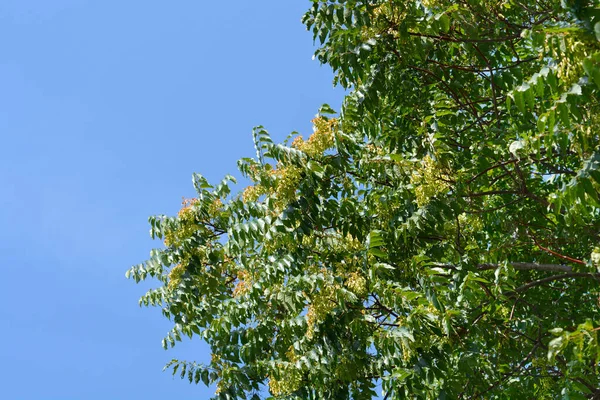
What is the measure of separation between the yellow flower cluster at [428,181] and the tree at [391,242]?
0.05 ft

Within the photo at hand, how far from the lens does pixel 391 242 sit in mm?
6117

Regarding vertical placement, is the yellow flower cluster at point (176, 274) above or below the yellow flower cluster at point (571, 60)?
above

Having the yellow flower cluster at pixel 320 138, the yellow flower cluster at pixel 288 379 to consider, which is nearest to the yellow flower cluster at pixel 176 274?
the yellow flower cluster at pixel 288 379

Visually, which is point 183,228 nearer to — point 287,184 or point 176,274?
point 176,274

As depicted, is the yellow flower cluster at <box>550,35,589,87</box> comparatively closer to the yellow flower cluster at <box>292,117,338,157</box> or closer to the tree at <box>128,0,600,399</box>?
the tree at <box>128,0,600,399</box>

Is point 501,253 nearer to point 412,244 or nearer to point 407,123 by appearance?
point 412,244

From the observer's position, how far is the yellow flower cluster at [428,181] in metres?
5.46

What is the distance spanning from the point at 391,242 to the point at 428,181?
84 centimetres

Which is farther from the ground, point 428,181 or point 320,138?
point 320,138

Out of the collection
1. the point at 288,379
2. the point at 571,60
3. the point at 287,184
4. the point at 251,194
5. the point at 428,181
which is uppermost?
the point at 251,194

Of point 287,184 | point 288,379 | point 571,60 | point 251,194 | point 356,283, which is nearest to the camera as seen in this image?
point 571,60

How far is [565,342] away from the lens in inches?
142

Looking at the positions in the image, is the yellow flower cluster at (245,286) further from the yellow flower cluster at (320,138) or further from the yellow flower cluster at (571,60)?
the yellow flower cluster at (571,60)

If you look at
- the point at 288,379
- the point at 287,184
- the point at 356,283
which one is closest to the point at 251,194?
the point at 287,184
